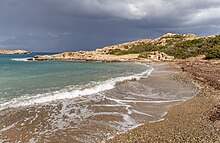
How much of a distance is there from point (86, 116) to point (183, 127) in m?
6.13

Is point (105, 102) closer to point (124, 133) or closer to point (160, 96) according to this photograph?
point (160, 96)

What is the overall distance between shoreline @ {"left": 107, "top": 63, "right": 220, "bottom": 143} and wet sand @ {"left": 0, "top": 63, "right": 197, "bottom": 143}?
2.16ft

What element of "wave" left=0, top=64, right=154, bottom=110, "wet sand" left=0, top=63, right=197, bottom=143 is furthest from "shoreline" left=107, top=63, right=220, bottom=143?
"wave" left=0, top=64, right=154, bottom=110

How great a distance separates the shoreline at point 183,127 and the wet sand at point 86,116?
0.66 meters

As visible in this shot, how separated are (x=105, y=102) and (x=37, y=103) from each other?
5529 mm

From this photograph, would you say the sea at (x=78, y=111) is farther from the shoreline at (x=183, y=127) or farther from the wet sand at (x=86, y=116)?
the shoreline at (x=183, y=127)

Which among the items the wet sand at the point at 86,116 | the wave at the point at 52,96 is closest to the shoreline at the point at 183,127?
the wet sand at the point at 86,116

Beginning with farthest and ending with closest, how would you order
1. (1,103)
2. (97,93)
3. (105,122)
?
(97,93) < (1,103) < (105,122)

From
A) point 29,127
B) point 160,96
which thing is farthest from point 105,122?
point 160,96

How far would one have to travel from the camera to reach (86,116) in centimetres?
1391

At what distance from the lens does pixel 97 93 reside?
69.3 feet

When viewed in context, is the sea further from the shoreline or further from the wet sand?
the shoreline

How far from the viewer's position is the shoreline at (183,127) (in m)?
9.70

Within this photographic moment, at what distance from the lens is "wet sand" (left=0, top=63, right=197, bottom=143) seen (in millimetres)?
10828
